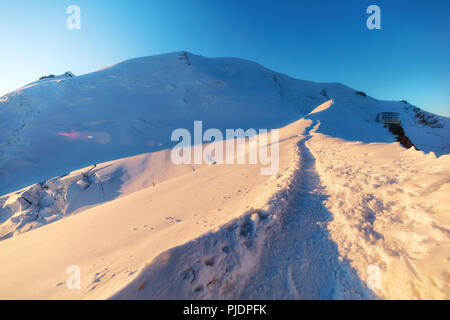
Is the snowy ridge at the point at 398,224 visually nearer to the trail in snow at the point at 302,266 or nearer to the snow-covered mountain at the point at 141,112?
the trail in snow at the point at 302,266

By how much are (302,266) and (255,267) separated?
21.0 inches

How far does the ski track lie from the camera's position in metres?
1.45

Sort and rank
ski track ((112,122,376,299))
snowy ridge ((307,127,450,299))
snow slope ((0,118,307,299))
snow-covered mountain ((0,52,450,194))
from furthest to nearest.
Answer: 1. snow-covered mountain ((0,52,450,194))
2. snow slope ((0,118,307,299))
3. ski track ((112,122,376,299))
4. snowy ridge ((307,127,450,299))

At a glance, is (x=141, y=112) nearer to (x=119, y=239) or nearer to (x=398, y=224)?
(x=119, y=239)

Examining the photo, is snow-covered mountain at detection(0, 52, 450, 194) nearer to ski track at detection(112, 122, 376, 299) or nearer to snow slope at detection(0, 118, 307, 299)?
snow slope at detection(0, 118, 307, 299)

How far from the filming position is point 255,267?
65.5 inches

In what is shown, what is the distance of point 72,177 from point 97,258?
891 centimetres

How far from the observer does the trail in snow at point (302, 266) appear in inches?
57.8

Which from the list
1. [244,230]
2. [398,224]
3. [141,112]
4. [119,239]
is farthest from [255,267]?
[141,112]

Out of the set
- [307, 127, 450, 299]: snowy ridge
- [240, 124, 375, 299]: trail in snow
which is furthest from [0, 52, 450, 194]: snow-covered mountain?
[240, 124, 375, 299]: trail in snow

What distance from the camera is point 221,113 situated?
17.7m
